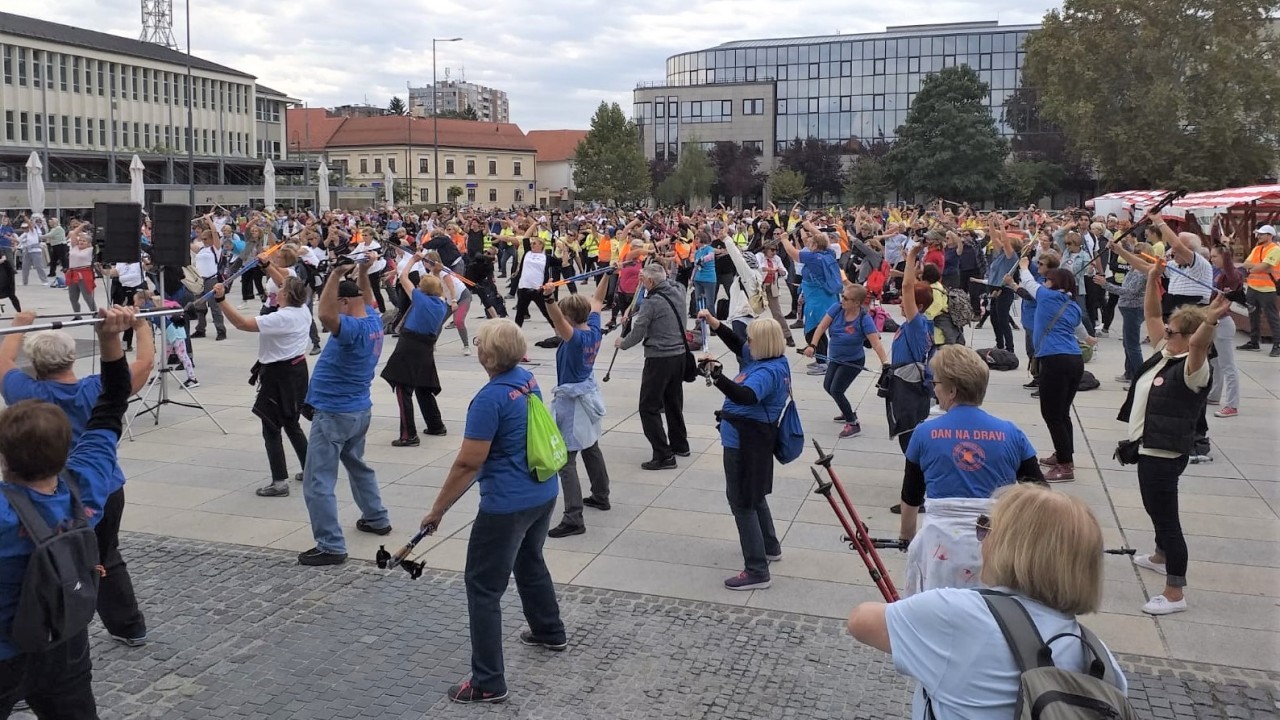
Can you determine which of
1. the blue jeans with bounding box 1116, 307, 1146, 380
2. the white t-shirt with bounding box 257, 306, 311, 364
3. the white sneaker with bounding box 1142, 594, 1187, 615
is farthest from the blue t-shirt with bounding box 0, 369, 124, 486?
the blue jeans with bounding box 1116, 307, 1146, 380

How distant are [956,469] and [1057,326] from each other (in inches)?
171

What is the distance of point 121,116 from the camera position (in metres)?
76.3

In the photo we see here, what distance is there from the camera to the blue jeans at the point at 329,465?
6.80 meters

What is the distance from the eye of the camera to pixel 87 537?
Result: 3.63 m

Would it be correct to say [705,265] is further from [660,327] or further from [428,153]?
[428,153]

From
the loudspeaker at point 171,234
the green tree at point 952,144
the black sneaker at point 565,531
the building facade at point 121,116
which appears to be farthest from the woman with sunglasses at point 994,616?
the green tree at point 952,144

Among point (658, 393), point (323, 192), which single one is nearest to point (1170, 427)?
point (658, 393)

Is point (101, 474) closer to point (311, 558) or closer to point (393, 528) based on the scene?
point (311, 558)

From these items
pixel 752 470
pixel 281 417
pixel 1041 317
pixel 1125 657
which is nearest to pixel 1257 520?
pixel 1041 317

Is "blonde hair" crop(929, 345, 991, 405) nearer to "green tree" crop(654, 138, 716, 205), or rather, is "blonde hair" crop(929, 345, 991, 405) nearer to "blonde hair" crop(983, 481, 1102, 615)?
"blonde hair" crop(983, 481, 1102, 615)

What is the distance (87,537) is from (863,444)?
767cm

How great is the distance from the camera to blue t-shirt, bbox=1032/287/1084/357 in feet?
27.4

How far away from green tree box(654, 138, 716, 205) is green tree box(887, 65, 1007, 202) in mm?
20406

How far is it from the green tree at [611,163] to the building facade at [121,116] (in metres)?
21.9
